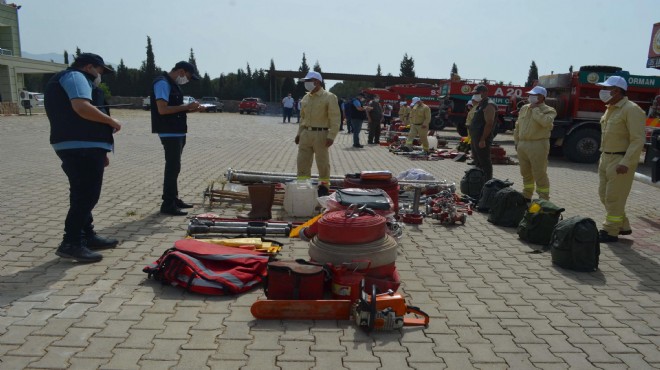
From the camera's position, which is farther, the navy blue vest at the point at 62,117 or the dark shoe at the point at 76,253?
the dark shoe at the point at 76,253

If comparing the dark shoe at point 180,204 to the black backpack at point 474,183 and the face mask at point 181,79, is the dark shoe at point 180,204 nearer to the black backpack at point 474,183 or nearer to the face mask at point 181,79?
the face mask at point 181,79

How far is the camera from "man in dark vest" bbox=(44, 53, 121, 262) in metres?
4.65

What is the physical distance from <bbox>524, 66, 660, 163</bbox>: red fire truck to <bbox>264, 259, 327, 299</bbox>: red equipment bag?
507 inches

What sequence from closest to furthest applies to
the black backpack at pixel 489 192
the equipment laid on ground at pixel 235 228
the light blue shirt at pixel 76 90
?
the light blue shirt at pixel 76 90, the equipment laid on ground at pixel 235 228, the black backpack at pixel 489 192

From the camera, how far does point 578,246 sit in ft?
16.6

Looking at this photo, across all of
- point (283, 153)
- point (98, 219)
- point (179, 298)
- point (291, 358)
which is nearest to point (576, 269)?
point (291, 358)

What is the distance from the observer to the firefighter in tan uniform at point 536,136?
7438 millimetres

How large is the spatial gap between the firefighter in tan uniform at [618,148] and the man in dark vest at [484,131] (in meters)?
2.26

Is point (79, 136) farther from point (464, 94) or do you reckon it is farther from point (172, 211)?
point (464, 94)

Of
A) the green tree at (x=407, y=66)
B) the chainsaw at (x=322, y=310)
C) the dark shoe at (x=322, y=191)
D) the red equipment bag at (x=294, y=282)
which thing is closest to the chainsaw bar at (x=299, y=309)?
the chainsaw at (x=322, y=310)

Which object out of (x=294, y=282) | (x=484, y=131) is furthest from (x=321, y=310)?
(x=484, y=131)

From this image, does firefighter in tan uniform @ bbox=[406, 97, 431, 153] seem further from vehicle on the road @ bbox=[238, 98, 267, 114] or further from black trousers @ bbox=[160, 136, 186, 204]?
vehicle on the road @ bbox=[238, 98, 267, 114]

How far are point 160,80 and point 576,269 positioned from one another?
5397 millimetres

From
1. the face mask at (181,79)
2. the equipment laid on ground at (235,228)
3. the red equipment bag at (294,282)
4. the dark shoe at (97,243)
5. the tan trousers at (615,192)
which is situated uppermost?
the face mask at (181,79)
